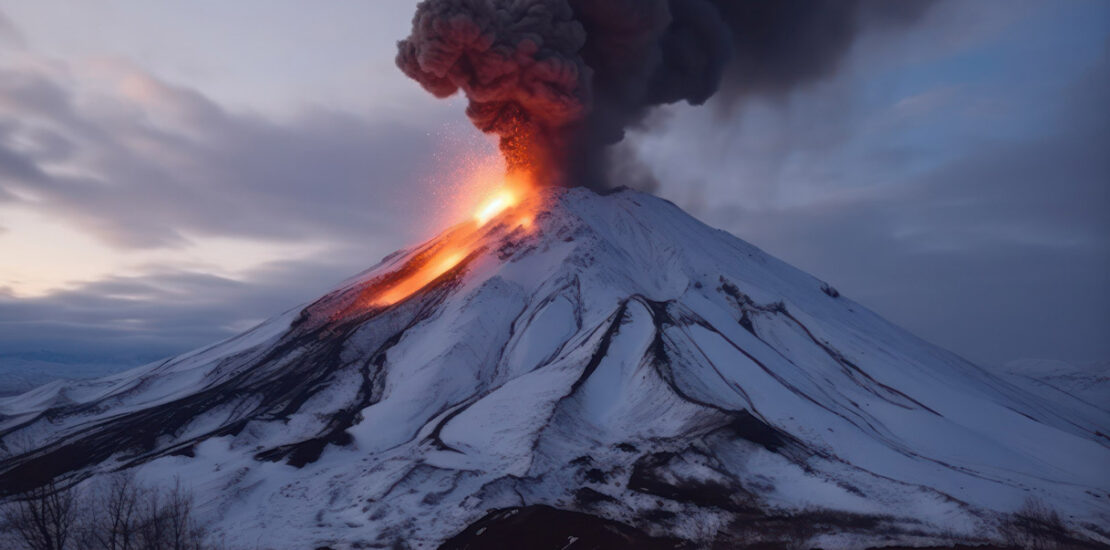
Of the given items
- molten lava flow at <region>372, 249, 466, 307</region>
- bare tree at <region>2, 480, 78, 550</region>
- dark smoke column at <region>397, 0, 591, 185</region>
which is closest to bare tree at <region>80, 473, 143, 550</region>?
bare tree at <region>2, 480, 78, 550</region>

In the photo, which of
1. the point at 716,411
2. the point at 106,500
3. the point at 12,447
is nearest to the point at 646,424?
the point at 716,411

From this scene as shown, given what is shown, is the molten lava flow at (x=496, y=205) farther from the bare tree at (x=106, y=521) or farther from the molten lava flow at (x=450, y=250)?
the bare tree at (x=106, y=521)

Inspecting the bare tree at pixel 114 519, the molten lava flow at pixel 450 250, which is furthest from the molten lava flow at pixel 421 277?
the bare tree at pixel 114 519

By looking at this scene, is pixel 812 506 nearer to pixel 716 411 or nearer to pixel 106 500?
pixel 716 411

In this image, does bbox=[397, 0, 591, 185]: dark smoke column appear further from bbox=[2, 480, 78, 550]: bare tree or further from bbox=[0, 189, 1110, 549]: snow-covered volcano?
bbox=[2, 480, 78, 550]: bare tree

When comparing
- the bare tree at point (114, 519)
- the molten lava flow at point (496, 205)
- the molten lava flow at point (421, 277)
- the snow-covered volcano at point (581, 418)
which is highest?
the molten lava flow at point (496, 205)

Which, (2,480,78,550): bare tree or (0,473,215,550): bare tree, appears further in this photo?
(0,473,215,550): bare tree

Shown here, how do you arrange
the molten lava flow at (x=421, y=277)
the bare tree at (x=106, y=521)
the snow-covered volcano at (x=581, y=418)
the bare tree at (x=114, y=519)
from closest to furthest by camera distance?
the bare tree at (x=106, y=521) < the bare tree at (x=114, y=519) < the snow-covered volcano at (x=581, y=418) < the molten lava flow at (x=421, y=277)
